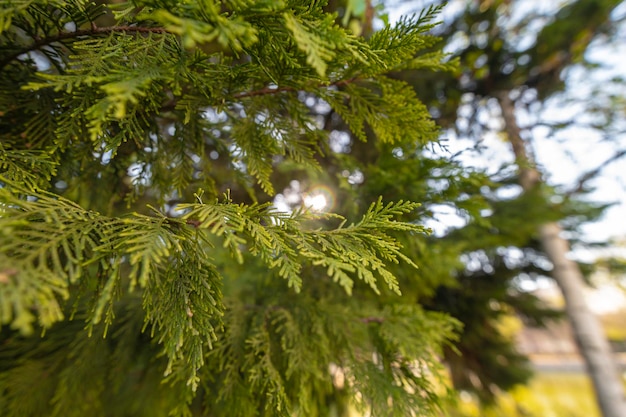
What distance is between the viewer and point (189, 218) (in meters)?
1.46

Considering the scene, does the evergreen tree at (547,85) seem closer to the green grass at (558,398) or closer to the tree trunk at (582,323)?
the tree trunk at (582,323)

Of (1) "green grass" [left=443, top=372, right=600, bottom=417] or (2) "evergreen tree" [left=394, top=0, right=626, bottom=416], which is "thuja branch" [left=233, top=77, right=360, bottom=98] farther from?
(1) "green grass" [left=443, top=372, right=600, bottom=417]

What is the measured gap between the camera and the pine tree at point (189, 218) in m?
0.85

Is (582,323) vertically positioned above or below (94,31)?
below

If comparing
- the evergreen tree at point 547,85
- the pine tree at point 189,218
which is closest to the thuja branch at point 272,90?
the pine tree at point 189,218

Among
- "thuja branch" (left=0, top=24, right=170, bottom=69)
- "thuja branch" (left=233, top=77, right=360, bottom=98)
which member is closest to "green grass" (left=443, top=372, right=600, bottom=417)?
"thuja branch" (left=233, top=77, right=360, bottom=98)

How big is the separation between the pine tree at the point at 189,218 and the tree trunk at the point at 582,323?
2.67m

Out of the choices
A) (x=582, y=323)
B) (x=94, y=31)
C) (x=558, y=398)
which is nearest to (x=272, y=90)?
(x=94, y=31)

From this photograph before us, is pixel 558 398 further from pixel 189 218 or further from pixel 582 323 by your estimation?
pixel 189 218

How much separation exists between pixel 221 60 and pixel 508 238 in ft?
13.1

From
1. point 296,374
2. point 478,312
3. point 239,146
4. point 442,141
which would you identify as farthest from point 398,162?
point 478,312

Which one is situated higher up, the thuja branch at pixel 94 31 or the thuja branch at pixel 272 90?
the thuja branch at pixel 272 90

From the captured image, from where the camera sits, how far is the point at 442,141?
1.43 m

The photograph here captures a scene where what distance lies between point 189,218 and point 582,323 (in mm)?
4887
